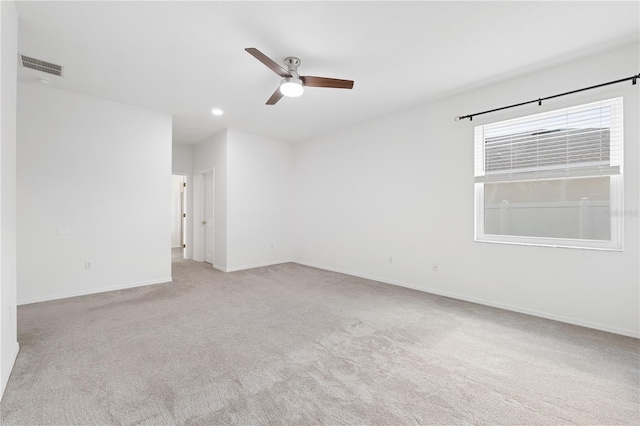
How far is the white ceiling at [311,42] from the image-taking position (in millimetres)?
2213

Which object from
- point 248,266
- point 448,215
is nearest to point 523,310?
point 448,215

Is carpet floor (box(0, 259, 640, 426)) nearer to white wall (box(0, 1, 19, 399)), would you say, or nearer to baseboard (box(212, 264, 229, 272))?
white wall (box(0, 1, 19, 399))

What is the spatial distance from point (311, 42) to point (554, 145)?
117 inches

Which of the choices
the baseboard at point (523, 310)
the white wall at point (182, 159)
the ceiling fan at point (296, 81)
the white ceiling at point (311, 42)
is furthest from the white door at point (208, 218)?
the ceiling fan at point (296, 81)

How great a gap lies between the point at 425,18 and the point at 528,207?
253cm

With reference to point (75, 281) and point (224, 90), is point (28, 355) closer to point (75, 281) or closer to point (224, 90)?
point (75, 281)

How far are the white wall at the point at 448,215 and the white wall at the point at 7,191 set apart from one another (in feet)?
14.2

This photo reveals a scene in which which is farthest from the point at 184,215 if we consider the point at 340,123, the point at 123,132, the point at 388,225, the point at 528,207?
the point at 528,207

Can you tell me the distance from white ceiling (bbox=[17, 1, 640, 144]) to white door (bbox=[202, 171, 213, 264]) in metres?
2.61

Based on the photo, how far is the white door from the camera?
20.4 feet

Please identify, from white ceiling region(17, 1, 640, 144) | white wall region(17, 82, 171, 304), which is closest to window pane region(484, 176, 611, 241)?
white ceiling region(17, 1, 640, 144)

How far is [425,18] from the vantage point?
7.54 feet

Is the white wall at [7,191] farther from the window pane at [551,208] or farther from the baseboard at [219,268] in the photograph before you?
the window pane at [551,208]

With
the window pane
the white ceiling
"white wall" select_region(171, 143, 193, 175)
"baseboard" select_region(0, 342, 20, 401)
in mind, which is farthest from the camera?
"white wall" select_region(171, 143, 193, 175)
